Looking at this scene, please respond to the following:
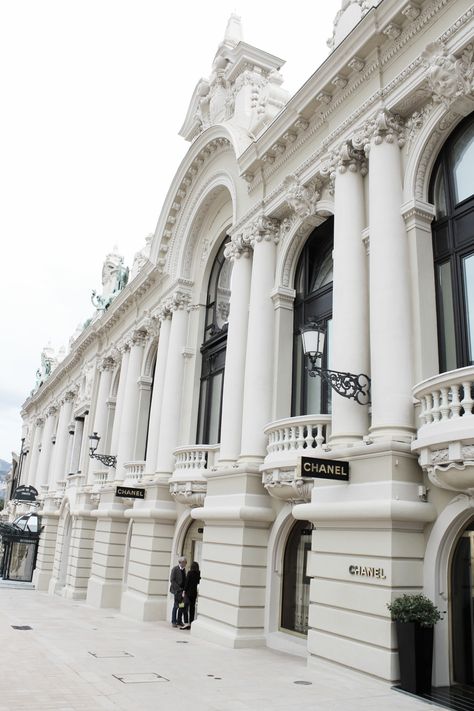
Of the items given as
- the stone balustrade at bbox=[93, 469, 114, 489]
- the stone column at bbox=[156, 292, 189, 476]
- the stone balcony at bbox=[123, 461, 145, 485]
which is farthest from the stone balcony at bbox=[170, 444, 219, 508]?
the stone balustrade at bbox=[93, 469, 114, 489]

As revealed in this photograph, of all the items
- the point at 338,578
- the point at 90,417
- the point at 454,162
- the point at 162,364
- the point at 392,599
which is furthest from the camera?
the point at 90,417

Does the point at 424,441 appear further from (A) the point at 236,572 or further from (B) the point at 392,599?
(A) the point at 236,572

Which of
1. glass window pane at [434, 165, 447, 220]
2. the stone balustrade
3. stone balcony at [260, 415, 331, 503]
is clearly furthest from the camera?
the stone balustrade

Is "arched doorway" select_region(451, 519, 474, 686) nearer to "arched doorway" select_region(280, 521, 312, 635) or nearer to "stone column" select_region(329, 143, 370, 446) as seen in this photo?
"stone column" select_region(329, 143, 370, 446)

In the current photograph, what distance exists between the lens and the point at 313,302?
50.7ft

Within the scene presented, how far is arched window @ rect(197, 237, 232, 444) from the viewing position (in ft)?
64.2

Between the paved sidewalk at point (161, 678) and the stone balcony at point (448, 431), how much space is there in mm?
3117

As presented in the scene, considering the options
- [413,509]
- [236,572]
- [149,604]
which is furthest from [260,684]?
[149,604]

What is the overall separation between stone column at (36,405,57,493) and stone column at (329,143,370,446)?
34.0 metres

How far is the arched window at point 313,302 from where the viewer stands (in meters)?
14.8

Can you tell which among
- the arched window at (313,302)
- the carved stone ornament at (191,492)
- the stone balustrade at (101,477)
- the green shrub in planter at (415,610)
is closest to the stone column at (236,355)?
the arched window at (313,302)

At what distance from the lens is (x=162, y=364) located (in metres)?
21.9

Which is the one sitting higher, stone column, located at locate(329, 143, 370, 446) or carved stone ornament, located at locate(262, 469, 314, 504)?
stone column, located at locate(329, 143, 370, 446)

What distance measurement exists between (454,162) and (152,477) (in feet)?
43.9
